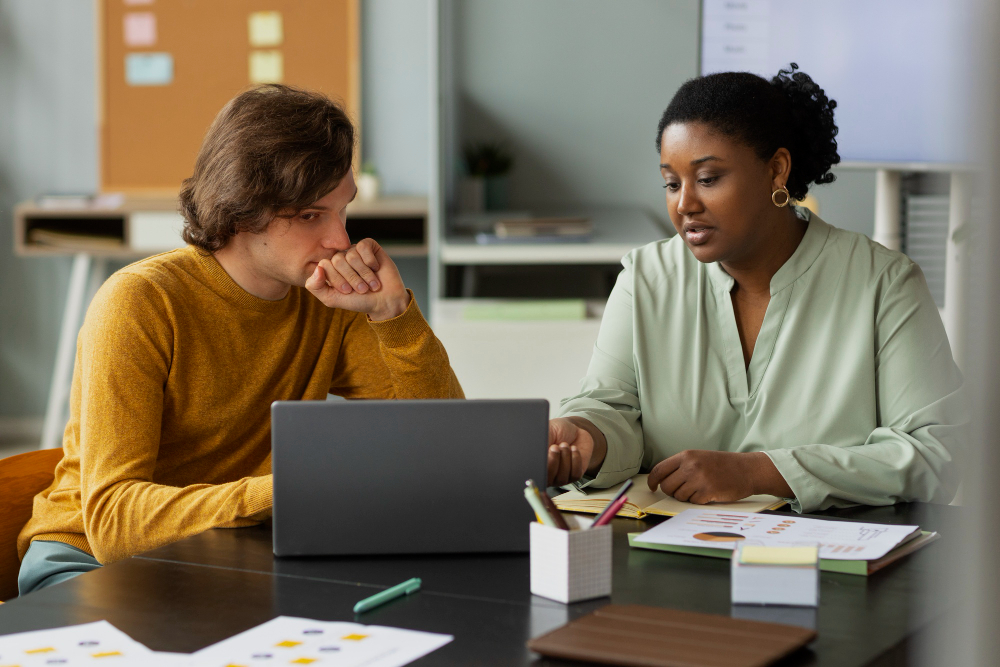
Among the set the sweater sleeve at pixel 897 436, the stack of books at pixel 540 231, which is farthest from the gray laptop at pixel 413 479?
the stack of books at pixel 540 231

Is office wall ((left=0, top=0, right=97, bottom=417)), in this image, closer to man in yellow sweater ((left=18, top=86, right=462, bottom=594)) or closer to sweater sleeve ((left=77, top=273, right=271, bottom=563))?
man in yellow sweater ((left=18, top=86, right=462, bottom=594))

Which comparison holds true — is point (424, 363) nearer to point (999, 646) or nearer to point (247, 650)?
point (247, 650)

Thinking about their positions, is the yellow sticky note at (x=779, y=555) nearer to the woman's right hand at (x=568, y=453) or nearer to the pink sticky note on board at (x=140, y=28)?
the woman's right hand at (x=568, y=453)

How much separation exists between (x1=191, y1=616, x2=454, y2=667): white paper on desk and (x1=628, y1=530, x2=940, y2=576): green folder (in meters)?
0.32

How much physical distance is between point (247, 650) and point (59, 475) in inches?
30.9

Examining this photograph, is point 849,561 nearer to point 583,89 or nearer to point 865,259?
point 865,259

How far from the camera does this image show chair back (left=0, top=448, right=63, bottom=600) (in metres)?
1.43

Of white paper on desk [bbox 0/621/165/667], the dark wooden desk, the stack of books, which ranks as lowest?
the dark wooden desk

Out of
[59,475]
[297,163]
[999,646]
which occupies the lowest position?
[59,475]

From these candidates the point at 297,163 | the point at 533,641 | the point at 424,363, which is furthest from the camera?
the point at 424,363

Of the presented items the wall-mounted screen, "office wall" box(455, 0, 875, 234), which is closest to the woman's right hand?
the wall-mounted screen

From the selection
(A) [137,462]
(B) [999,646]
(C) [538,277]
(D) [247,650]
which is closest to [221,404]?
(A) [137,462]

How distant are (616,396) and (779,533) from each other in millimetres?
487

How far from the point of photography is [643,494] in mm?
1306
